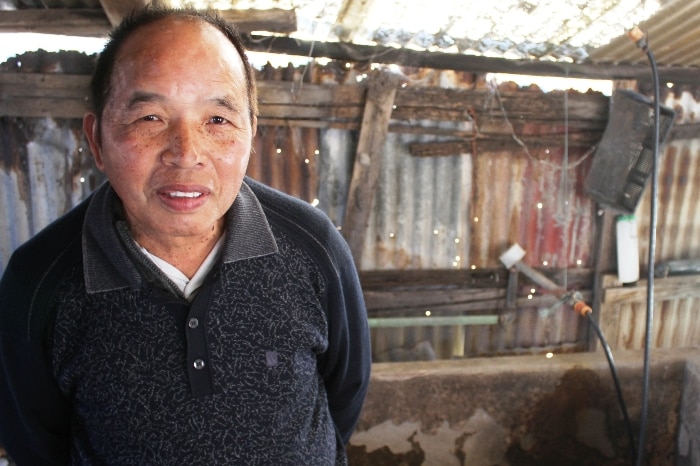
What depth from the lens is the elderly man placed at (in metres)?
1.14

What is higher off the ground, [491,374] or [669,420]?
[491,374]

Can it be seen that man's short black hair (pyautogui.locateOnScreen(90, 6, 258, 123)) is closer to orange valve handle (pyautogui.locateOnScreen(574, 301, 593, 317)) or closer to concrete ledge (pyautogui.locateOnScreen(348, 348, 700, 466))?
concrete ledge (pyautogui.locateOnScreen(348, 348, 700, 466))

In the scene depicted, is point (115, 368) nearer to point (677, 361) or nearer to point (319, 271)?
point (319, 271)

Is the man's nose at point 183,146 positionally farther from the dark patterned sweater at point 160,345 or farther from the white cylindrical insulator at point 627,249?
the white cylindrical insulator at point 627,249

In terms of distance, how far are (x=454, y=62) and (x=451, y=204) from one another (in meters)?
1.25

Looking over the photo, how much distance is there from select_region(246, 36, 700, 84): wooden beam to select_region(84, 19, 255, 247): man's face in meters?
2.94

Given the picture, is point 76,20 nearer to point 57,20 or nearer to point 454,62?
point 57,20

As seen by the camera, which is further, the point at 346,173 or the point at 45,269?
the point at 346,173

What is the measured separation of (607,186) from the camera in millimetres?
4559

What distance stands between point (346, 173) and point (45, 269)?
3216 mm

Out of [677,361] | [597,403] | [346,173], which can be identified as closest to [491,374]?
[597,403]

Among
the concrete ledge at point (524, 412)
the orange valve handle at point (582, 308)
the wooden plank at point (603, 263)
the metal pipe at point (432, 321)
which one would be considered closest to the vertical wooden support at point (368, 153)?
the metal pipe at point (432, 321)

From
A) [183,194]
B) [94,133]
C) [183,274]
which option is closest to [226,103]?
[183,194]

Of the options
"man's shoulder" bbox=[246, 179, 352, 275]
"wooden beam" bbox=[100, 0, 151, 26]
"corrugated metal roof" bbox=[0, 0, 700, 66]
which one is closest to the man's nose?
"man's shoulder" bbox=[246, 179, 352, 275]
